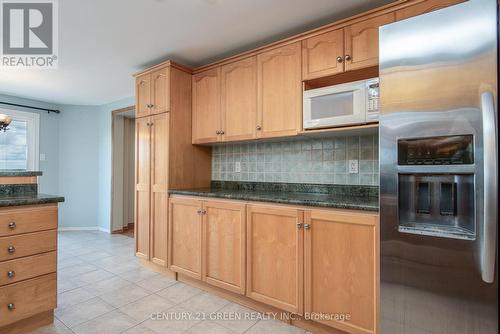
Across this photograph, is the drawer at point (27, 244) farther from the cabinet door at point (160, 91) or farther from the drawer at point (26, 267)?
the cabinet door at point (160, 91)

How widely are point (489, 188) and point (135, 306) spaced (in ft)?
7.91

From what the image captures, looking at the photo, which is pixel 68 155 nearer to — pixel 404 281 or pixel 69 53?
pixel 69 53

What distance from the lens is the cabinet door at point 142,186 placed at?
2.80m

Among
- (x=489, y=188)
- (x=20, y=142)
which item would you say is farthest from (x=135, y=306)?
(x=20, y=142)

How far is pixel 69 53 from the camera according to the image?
2631 mm

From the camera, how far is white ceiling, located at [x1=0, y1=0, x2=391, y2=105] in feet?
6.11

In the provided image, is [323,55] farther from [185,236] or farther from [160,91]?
[185,236]

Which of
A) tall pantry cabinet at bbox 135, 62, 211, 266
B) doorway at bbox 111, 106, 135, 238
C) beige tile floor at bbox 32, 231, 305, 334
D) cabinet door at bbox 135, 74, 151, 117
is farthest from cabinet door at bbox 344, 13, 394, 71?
doorway at bbox 111, 106, 135, 238

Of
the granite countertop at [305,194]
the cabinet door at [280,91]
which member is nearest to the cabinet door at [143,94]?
the granite countertop at [305,194]

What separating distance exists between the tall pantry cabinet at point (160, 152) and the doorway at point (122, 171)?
1597 millimetres

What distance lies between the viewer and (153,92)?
277 centimetres

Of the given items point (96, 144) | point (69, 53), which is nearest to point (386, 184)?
point (69, 53)

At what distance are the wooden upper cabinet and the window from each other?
206 inches

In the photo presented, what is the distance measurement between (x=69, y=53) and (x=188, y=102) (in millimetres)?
1270
